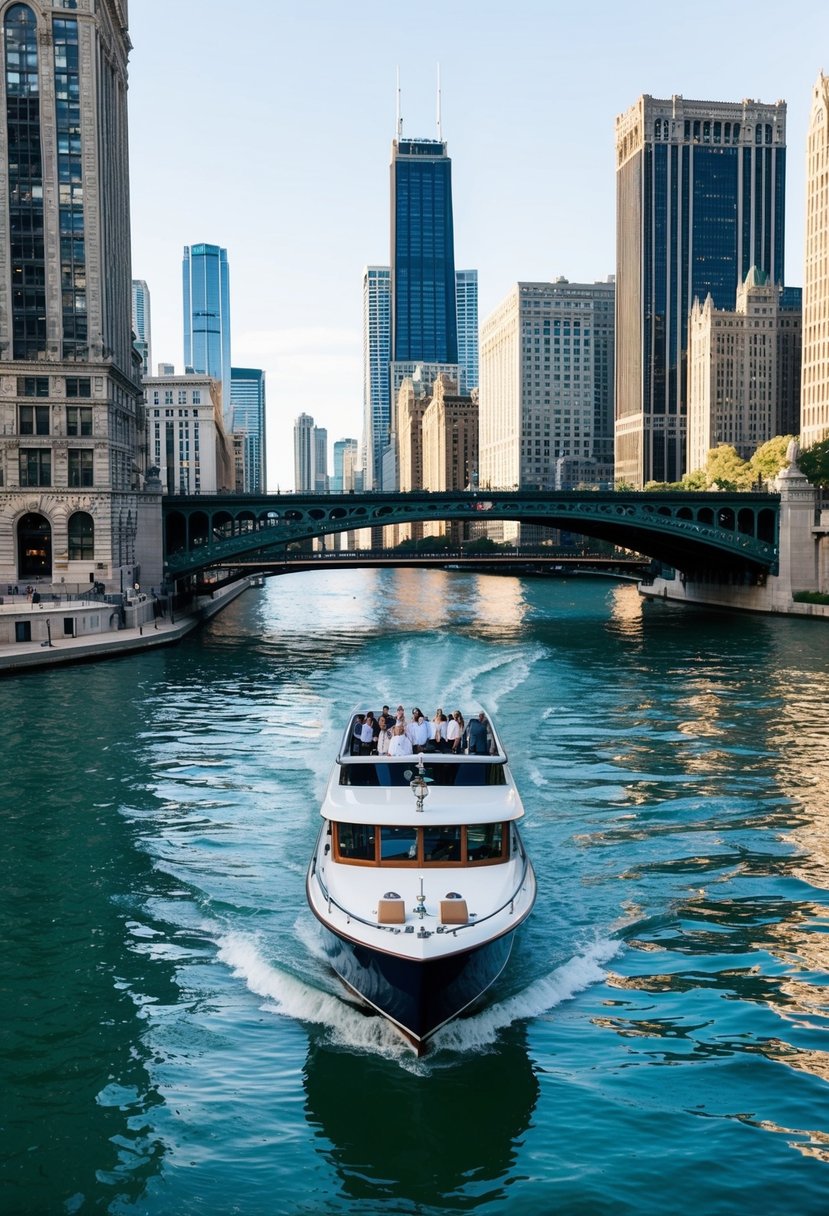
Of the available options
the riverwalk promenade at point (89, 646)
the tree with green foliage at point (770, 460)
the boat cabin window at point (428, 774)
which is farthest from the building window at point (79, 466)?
the tree with green foliage at point (770, 460)

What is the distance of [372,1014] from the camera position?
21.0 metres

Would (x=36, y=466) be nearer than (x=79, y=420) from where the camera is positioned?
Yes

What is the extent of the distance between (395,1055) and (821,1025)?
294 inches

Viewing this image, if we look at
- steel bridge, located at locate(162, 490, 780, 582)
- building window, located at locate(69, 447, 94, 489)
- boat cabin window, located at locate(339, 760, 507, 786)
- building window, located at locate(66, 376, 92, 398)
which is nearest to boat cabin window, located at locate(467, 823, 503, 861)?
boat cabin window, located at locate(339, 760, 507, 786)

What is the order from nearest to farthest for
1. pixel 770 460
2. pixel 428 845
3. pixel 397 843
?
pixel 428 845 < pixel 397 843 < pixel 770 460

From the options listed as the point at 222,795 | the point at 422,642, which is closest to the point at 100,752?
the point at 222,795

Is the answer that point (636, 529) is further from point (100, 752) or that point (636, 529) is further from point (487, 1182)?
point (487, 1182)

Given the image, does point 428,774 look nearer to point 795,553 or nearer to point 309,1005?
point 309,1005

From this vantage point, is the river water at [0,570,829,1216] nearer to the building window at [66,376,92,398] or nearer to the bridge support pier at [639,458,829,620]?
the building window at [66,376,92,398]

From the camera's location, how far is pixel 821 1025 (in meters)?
21.2

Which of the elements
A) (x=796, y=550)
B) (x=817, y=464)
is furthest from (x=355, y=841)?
(x=817, y=464)

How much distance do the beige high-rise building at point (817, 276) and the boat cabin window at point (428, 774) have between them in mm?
134737

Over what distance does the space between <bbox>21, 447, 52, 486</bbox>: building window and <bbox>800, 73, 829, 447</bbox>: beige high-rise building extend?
3805 inches

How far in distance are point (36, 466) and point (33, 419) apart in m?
3.49
